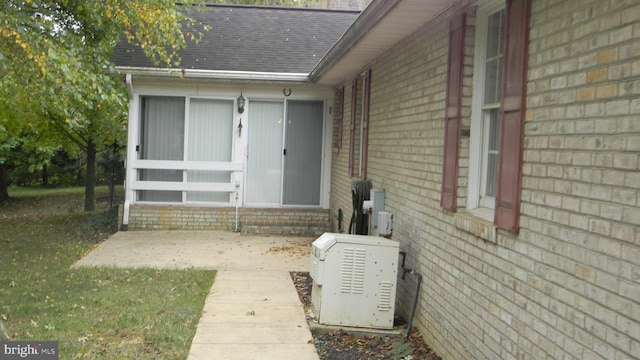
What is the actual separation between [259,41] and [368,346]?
339 inches

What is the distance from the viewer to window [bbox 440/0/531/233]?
3570 millimetres

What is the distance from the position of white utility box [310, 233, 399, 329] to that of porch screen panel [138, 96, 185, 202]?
6.77 m

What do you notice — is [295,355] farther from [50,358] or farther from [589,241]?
[589,241]

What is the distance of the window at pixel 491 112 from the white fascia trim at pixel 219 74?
21.1 feet

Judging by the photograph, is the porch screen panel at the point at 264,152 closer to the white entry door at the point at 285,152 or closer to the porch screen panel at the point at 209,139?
the white entry door at the point at 285,152

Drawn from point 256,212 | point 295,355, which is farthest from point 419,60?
point 256,212

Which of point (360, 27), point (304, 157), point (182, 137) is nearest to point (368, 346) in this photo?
point (360, 27)

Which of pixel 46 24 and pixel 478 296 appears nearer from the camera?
pixel 478 296

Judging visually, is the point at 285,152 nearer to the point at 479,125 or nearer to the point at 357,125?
the point at 357,125

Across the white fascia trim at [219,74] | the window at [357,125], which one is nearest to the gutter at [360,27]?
the window at [357,125]

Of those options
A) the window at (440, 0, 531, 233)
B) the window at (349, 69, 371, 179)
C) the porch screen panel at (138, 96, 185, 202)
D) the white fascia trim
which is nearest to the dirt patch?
the window at (440, 0, 531, 233)

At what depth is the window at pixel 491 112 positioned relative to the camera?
11.7 feet

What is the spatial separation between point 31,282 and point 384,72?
16.7 feet

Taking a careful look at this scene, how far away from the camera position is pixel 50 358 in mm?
4559
